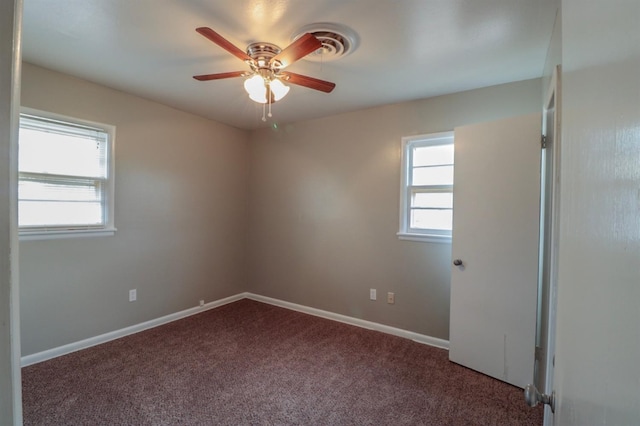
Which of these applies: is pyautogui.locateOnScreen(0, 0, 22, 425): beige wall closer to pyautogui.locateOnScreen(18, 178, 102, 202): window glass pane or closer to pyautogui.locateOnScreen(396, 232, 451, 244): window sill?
pyautogui.locateOnScreen(18, 178, 102, 202): window glass pane

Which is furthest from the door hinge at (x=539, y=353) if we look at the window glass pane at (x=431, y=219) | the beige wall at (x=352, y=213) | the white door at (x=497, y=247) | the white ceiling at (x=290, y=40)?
the white ceiling at (x=290, y=40)

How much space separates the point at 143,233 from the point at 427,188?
2992mm

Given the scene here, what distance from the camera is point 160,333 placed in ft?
10.1

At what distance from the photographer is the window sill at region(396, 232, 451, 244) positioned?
113 inches

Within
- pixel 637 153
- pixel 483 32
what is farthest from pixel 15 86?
pixel 483 32

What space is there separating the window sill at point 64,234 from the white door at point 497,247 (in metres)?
3.24

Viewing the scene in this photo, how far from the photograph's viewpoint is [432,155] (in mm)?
3014

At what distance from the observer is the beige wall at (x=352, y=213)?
114 inches

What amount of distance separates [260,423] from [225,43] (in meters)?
2.22

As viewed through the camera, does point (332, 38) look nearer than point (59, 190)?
Yes

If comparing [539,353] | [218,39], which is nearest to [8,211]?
[218,39]

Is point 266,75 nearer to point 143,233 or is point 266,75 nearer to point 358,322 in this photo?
point 143,233

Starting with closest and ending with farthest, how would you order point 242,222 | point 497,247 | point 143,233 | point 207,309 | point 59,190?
point 497,247 < point 59,190 < point 143,233 < point 207,309 < point 242,222

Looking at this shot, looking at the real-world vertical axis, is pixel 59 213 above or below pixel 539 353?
above
